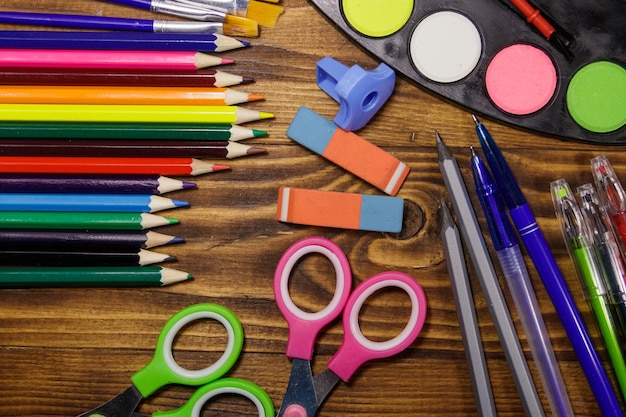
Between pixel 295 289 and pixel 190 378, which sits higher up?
pixel 295 289

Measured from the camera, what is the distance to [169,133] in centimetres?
69

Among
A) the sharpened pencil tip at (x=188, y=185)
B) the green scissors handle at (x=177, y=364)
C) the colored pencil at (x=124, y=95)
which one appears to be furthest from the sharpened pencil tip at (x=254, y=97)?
the green scissors handle at (x=177, y=364)

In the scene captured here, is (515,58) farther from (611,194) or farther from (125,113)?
(125,113)

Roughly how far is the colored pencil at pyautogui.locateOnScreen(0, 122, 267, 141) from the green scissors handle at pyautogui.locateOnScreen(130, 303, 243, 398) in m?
0.17

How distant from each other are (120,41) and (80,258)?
0.23m

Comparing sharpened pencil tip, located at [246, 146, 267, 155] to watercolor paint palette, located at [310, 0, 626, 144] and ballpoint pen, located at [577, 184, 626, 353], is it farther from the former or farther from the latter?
ballpoint pen, located at [577, 184, 626, 353]

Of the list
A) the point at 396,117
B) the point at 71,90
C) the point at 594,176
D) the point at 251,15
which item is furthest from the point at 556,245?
the point at 71,90

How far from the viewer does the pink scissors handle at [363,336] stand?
2.14ft

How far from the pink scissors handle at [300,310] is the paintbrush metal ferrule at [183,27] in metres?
0.24

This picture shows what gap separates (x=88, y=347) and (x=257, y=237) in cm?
20

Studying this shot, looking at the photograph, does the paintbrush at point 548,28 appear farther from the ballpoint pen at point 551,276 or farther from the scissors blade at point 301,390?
the scissors blade at point 301,390

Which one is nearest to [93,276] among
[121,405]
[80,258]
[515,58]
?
[80,258]

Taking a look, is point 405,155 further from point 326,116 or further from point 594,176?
point 594,176

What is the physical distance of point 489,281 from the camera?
661 mm
